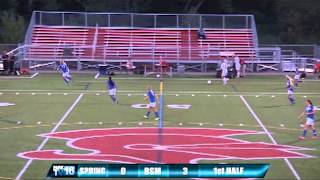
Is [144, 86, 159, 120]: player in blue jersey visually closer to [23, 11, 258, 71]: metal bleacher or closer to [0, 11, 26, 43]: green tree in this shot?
[23, 11, 258, 71]: metal bleacher

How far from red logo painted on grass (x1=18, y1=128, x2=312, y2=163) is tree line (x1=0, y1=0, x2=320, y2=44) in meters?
36.3

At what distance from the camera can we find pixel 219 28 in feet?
170

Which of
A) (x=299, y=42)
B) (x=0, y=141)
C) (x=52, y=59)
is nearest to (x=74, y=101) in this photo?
(x=0, y=141)

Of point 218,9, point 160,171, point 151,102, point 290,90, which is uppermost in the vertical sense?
point 218,9

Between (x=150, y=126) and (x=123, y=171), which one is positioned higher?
(x=123, y=171)

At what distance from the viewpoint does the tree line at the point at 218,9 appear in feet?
205

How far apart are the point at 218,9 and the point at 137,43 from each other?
52.6 feet

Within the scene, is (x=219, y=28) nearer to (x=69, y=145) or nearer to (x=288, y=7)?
(x=288, y=7)

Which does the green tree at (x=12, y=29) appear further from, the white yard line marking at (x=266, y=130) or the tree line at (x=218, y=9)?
the white yard line marking at (x=266, y=130)

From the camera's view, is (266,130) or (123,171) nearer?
(123,171)

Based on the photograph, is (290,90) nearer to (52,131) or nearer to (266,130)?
(266,130)

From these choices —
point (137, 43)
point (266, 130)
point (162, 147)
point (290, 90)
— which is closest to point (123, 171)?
point (162, 147)

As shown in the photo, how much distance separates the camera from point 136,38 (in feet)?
165

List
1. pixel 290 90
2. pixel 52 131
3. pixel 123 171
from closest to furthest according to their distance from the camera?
1. pixel 123 171
2. pixel 52 131
3. pixel 290 90
